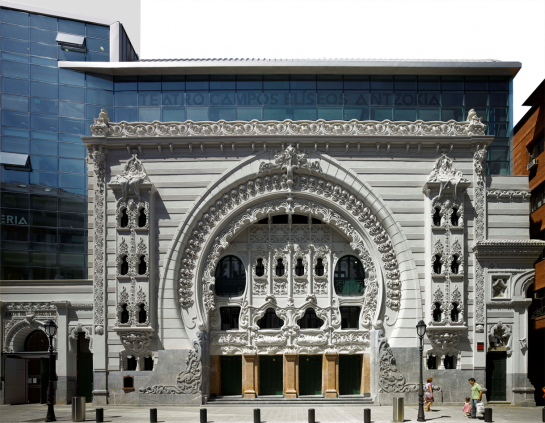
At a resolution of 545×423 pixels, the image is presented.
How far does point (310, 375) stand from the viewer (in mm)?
35844

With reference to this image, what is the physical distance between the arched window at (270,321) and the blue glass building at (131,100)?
1407 cm

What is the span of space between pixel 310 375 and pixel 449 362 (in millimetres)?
7983

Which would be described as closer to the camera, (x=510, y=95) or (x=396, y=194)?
(x=396, y=194)

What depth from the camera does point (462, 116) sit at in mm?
42094

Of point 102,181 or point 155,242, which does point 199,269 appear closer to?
point 155,242

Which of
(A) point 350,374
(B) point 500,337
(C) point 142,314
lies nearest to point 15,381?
(C) point 142,314

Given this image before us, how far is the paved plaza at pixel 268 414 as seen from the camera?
28.3m

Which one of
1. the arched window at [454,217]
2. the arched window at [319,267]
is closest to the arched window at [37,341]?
the arched window at [319,267]

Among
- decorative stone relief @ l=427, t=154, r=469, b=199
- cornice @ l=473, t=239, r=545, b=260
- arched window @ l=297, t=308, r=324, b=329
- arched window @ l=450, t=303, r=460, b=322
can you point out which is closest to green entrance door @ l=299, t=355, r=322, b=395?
arched window @ l=297, t=308, r=324, b=329

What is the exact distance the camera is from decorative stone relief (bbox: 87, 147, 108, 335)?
34.9 m

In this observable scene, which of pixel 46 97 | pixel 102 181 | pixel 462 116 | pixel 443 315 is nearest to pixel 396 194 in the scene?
pixel 443 315

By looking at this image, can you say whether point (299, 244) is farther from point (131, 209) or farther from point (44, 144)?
point (44, 144)

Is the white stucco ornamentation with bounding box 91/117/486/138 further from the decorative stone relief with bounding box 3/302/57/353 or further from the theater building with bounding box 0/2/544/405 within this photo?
the decorative stone relief with bounding box 3/302/57/353

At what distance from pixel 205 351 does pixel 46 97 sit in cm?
2270
